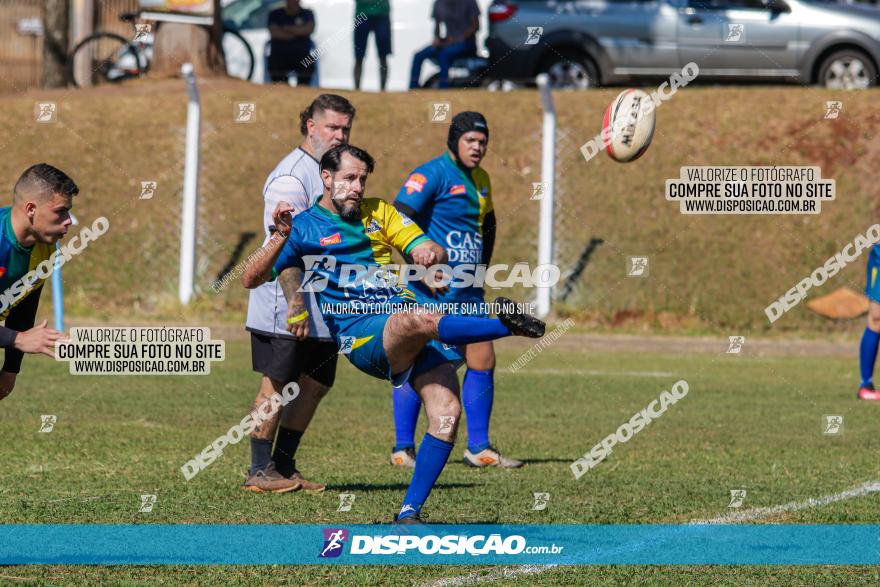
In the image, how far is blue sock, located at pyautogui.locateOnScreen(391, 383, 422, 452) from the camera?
31.3ft

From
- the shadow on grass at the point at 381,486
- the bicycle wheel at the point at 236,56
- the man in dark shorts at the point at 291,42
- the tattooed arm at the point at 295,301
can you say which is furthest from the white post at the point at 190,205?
the tattooed arm at the point at 295,301

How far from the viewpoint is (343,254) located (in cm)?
726

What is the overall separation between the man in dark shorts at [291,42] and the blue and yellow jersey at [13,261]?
45.9 ft

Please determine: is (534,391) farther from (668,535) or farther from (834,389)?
(668,535)

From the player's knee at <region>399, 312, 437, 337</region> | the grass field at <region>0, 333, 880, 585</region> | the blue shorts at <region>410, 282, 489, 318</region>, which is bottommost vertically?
the grass field at <region>0, 333, 880, 585</region>

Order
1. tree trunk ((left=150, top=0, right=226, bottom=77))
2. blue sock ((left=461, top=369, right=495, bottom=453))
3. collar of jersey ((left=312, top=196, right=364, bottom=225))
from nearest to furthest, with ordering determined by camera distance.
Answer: collar of jersey ((left=312, top=196, right=364, bottom=225)) < blue sock ((left=461, top=369, right=495, bottom=453)) < tree trunk ((left=150, top=0, right=226, bottom=77))

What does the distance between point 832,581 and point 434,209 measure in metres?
4.48

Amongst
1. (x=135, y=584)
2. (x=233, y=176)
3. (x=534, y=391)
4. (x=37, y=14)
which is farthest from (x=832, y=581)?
(x=37, y=14)

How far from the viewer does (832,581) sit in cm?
610

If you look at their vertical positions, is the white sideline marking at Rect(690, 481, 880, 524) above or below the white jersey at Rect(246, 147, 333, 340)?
below

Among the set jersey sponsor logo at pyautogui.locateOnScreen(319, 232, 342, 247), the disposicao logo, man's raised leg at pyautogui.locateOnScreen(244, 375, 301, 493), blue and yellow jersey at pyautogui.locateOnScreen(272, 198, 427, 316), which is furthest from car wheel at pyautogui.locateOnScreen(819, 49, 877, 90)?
the disposicao logo

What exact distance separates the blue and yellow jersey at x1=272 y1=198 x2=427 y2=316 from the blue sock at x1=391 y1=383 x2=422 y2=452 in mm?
2326

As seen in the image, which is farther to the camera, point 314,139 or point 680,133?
point 680,133

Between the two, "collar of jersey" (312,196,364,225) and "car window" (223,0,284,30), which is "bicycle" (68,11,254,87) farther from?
"collar of jersey" (312,196,364,225)
